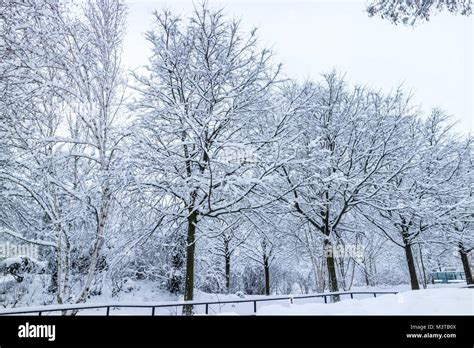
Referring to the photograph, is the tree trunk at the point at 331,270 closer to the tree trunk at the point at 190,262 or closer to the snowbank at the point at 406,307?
the tree trunk at the point at 190,262

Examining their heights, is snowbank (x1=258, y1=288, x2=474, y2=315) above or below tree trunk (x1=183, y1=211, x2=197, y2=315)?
below

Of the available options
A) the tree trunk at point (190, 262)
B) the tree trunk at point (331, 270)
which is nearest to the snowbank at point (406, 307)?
the tree trunk at point (190, 262)

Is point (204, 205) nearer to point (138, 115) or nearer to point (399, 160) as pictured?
point (138, 115)

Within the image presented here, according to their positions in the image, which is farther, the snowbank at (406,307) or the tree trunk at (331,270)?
the tree trunk at (331,270)

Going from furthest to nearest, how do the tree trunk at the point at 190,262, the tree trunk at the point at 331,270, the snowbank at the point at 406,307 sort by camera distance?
the tree trunk at the point at 331,270
the tree trunk at the point at 190,262
the snowbank at the point at 406,307

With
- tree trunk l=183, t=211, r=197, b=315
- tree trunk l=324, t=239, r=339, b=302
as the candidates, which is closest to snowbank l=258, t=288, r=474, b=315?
tree trunk l=183, t=211, r=197, b=315

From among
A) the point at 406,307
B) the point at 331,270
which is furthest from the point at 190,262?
the point at 331,270

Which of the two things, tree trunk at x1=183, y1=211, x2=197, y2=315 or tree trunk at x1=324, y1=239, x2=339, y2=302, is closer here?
tree trunk at x1=183, y1=211, x2=197, y2=315

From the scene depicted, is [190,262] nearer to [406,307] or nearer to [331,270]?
[406,307]

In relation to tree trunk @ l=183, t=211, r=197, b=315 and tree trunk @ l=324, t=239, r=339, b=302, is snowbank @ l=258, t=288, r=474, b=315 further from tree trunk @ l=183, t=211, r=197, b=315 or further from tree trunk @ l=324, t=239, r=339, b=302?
tree trunk @ l=324, t=239, r=339, b=302
